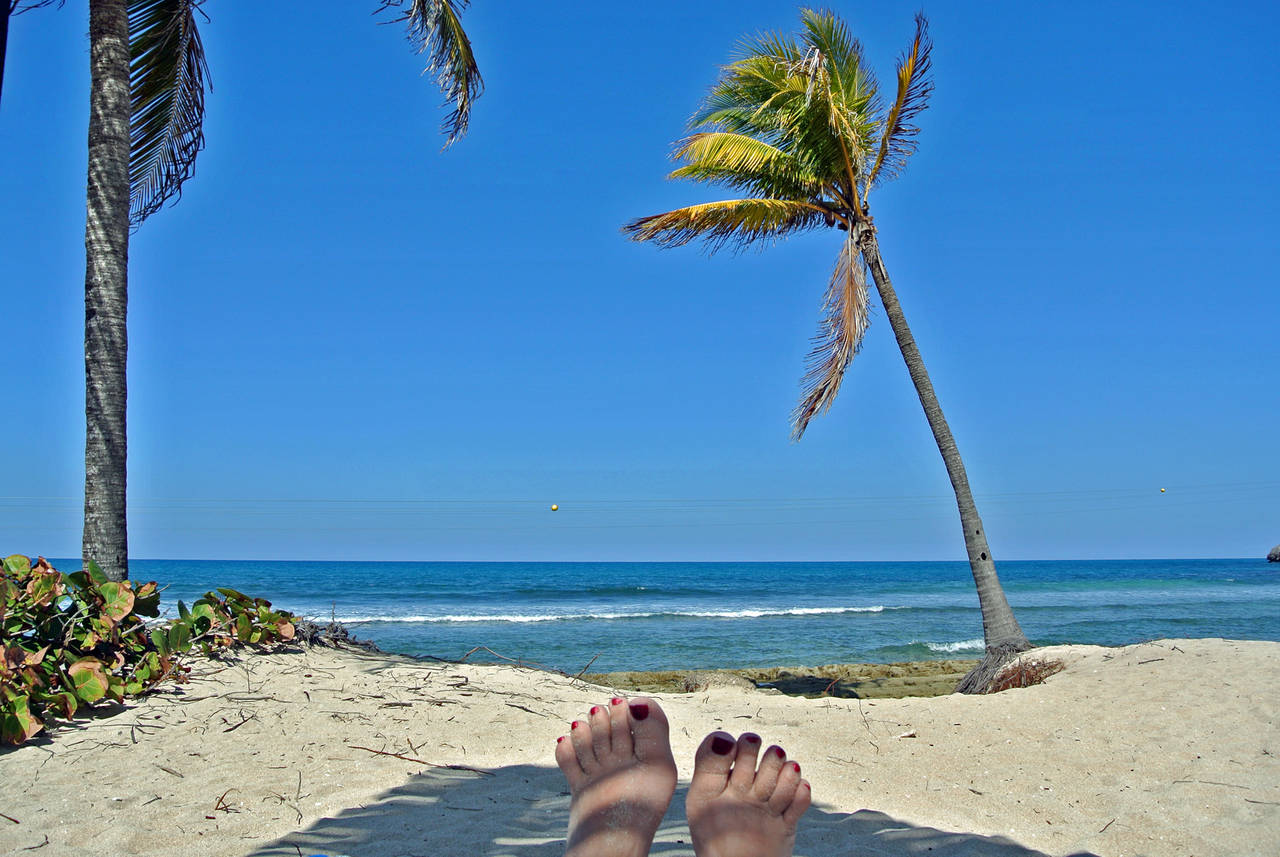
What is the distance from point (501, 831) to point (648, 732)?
24.7 inches

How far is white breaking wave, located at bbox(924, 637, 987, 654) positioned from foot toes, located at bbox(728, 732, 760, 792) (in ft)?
38.6

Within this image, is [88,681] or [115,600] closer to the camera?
[88,681]

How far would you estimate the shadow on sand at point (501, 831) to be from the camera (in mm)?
2426

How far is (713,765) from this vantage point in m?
2.31

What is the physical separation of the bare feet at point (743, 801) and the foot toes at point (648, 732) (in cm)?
11

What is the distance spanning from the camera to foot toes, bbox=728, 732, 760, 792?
→ 7.43 ft

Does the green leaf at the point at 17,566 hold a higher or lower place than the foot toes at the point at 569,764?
higher


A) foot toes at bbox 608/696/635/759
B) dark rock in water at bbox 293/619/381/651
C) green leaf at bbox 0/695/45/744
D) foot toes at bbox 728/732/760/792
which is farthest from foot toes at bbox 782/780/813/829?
dark rock in water at bbox 293/619/381/651

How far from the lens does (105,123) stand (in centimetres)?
450

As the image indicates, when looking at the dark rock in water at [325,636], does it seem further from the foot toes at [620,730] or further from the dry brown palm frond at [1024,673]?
the dry brown palm frond at [1024,673]

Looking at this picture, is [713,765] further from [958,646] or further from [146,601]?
[958,646]

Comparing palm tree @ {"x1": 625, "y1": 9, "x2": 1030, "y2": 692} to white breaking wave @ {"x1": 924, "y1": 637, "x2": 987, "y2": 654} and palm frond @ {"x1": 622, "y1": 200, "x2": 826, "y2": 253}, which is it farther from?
white breaking wave @ {"x1": 924, "y1": 637, "x2": 987, "y2": 654}

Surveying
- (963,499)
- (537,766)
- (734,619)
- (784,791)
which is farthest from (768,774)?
(734,619)

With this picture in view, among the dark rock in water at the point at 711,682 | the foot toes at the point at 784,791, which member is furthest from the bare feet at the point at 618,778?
the dark rock in water at the point at 711,682
